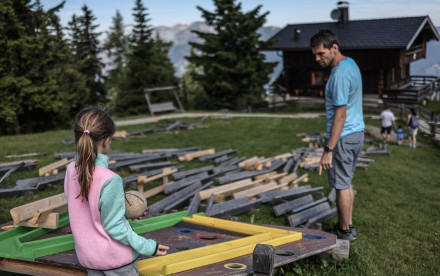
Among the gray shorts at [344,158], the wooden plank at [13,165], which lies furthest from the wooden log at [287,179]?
the wooden plank at [13,165]

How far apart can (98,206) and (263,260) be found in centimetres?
155

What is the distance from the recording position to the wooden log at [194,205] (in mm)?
7671

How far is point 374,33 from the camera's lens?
38.2m

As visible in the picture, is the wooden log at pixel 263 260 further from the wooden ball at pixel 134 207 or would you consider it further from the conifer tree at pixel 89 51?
the conifer tree at pixel 89 51

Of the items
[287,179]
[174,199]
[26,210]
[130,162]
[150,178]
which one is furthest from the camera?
[130,162]

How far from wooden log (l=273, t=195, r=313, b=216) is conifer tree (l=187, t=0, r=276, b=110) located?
28.4 meters

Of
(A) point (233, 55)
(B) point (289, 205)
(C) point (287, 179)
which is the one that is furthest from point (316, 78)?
(B) point (289, 205)

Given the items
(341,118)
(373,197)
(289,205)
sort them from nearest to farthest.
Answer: (341,118), (289,205), (373,197)

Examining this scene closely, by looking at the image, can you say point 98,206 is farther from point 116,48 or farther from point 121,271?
point 116,48

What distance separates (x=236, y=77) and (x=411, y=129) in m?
21.1

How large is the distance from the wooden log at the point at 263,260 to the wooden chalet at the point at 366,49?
36.0 metres

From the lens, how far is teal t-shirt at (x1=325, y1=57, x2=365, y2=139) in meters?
5.73

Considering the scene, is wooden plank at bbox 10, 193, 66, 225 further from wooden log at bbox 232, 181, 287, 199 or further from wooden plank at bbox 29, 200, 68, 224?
wooden log at bbox 232, 181, 287, 199

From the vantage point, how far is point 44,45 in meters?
32.6
